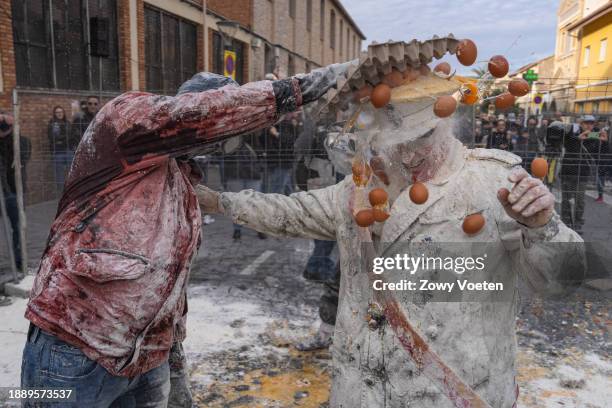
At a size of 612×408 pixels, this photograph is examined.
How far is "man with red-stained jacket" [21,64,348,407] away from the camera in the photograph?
1788mm

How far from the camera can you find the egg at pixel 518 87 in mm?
1862

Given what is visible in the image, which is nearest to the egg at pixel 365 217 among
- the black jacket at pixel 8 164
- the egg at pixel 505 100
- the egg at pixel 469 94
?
the egg at pixel 469 94

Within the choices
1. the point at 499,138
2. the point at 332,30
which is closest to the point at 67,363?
the point at 499,138

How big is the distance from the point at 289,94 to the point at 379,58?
36 centimetres

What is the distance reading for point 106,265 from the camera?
5.89ft

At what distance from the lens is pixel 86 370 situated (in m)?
1.88

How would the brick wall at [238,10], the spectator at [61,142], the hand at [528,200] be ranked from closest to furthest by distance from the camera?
the hand at [528,200]
the spectator at [61,142]
the brick wall at [238,10]

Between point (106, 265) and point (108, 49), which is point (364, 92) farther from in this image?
point (108, 49)

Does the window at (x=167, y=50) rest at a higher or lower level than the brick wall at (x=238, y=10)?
lower

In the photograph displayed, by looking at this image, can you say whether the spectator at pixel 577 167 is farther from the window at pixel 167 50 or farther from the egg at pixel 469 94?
the window at pixel 167 50

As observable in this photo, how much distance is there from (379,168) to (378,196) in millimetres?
174

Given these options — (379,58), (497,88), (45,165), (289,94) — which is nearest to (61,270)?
(289,94)

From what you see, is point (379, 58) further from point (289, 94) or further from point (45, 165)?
point (45, 165)

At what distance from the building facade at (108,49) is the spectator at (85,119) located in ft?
0.34
